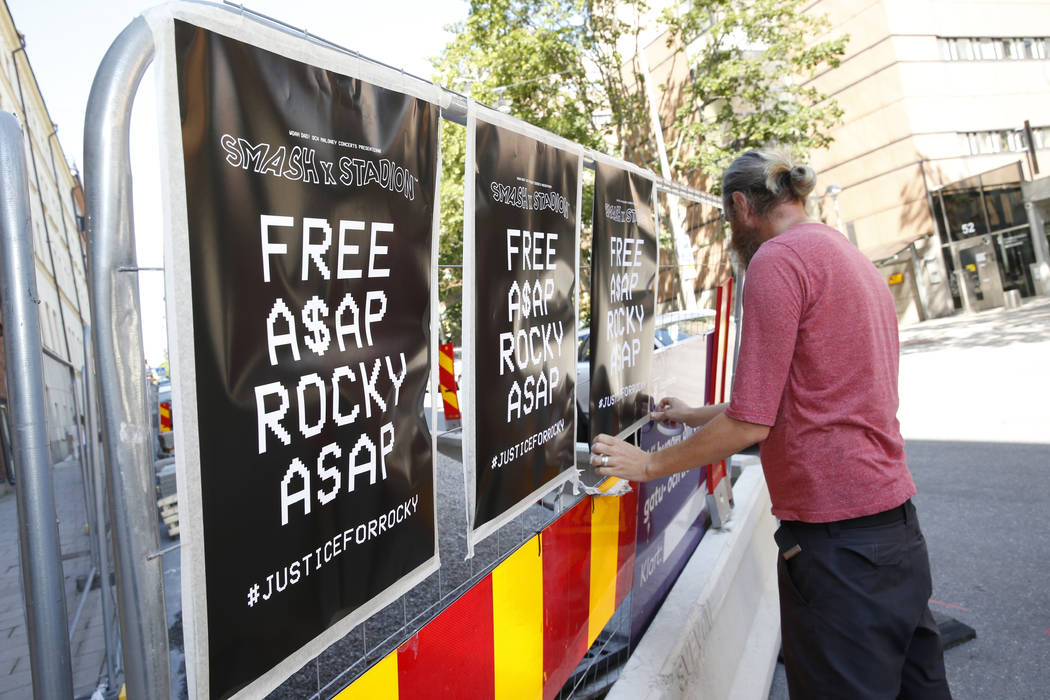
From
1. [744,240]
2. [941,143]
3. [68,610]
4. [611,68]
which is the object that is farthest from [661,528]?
[941,143]

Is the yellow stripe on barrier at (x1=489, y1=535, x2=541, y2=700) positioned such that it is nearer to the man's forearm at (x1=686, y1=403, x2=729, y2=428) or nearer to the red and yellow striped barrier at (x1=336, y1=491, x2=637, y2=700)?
the red and yellow striped barrier at (x1=336, y1=491, x2=637, y2=700)

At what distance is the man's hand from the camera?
2.26 m

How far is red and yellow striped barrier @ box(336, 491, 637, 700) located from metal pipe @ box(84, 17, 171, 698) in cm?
44

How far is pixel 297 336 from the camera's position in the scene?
4.17ft

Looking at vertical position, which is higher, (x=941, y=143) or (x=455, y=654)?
(x=941, y=143)

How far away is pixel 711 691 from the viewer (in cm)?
300

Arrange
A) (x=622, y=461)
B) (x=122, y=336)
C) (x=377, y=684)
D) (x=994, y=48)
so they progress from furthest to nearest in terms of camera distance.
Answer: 1. (x=994, y=48)
2. (x=622, y=461)
3. (x=377, y=684)
4. (x=122, y=336)

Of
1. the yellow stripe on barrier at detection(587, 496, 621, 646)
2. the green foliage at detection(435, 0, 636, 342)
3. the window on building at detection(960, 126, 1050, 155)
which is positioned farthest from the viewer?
the window on building at detection(960, 126, 1050, 155)

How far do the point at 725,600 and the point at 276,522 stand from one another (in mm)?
2731

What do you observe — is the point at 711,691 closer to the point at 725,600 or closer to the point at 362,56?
the point at 725,600

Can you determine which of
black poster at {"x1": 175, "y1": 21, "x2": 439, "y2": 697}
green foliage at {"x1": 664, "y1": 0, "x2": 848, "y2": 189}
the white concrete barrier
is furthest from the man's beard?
green foliage at {"x1": 664, "y1": 0, "x2": 848, "y2": 189}

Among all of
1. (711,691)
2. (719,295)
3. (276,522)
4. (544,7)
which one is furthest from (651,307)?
(544,7)

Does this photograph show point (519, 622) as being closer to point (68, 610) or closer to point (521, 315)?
point (521, 315)

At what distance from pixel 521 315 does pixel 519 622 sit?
0.90 m
